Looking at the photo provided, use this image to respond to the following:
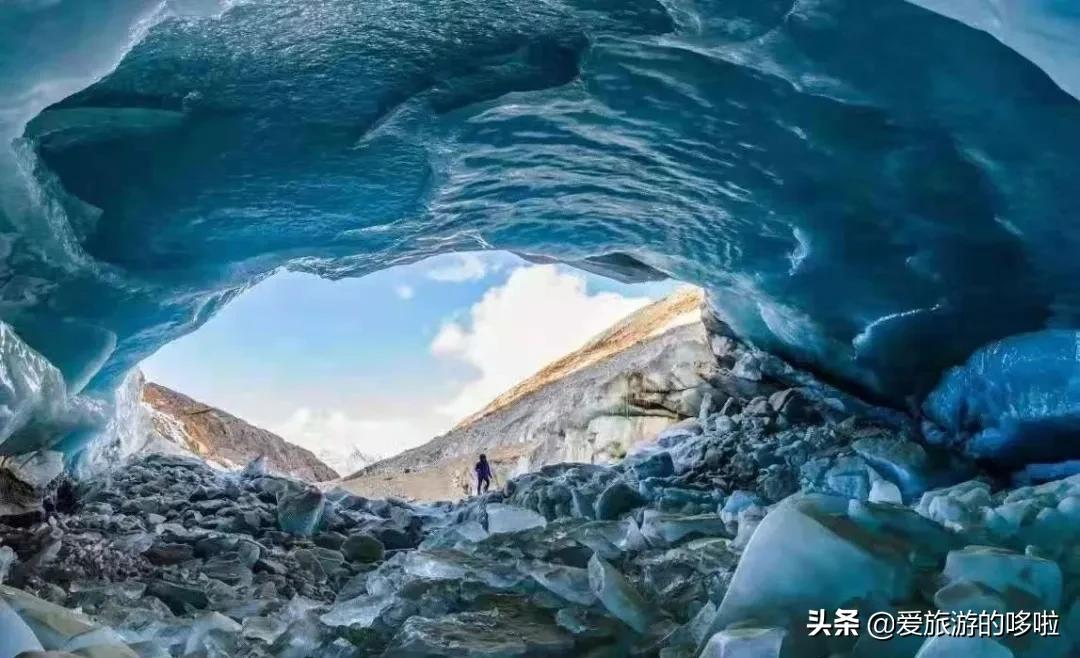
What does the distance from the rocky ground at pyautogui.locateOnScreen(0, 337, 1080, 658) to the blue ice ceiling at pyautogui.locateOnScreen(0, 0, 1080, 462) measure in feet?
4.04

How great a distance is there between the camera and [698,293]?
19.7 metres

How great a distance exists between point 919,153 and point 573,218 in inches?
104

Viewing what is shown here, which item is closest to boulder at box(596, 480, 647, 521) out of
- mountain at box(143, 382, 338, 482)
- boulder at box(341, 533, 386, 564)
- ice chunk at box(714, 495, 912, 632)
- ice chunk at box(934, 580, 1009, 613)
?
boulder at box(341, 533, 386, 564)

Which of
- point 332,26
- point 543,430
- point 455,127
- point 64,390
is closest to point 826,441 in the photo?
point 455,127

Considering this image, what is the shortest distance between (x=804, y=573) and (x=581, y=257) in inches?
191

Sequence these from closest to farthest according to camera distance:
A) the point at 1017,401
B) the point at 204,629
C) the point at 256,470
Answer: the point at 204,629
the point at 1017,401
the point at 256,470

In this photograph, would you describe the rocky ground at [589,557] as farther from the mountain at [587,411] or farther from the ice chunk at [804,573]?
the mountain at [587,411]

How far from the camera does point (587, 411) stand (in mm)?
14586

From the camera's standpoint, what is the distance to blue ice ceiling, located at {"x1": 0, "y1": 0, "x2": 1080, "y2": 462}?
3508mm

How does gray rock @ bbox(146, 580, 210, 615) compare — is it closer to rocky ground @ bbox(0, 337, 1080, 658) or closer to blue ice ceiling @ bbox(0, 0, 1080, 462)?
rocky ground @ bbox(0, 337, 1080, 658)

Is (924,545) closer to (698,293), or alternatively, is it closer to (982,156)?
(982,156)

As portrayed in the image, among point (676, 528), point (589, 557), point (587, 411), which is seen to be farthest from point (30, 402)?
point (587, 411)

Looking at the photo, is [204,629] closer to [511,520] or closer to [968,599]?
[511,520]

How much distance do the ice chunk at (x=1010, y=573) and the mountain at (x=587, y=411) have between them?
6.42 m
